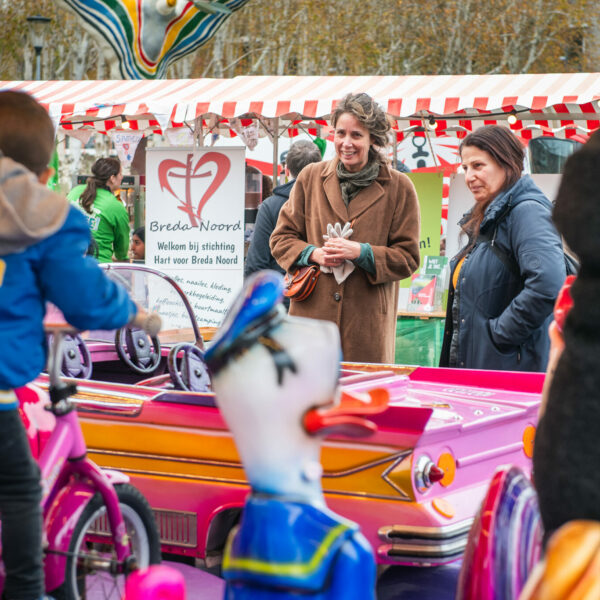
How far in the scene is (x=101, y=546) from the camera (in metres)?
3.18

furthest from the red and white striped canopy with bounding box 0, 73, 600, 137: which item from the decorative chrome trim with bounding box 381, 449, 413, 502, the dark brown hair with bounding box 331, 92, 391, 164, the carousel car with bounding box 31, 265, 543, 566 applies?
the decorative chrome trim with bounding box 381, 449, 413, 502

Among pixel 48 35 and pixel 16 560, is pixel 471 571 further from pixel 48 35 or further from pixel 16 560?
pixel 48 35

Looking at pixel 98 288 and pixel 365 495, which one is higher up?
pixel 98 288

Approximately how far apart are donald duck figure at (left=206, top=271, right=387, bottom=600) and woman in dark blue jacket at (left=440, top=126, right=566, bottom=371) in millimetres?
2585

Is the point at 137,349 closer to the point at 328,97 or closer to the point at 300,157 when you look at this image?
the point at 300,157

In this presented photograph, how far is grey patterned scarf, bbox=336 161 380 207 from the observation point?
508 centimetres

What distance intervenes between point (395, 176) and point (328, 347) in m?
3.23

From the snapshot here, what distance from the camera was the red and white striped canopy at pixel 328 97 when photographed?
31.4 ft

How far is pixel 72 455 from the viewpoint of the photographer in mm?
3064

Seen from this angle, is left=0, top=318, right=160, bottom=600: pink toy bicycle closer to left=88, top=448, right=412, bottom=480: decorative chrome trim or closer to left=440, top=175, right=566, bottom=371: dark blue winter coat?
left=88, top=448, right=412, bottom=480: decorative chrome trim

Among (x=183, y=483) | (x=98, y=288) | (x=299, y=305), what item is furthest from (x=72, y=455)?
(x=299, y=305)

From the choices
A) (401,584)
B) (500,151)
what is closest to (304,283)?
(500,151)

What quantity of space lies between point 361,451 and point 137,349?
183cm

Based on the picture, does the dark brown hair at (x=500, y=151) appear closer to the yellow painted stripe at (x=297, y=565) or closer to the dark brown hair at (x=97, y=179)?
the yellow painted stripe at (x=297, y=565)
